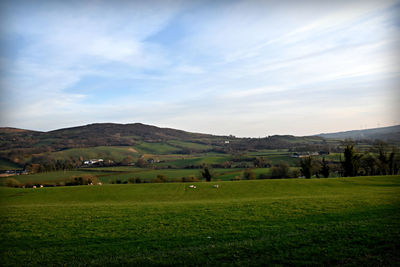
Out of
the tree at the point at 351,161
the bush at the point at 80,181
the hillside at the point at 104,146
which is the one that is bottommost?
the bush at the point at 80,181

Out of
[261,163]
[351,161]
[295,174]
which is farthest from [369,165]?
[261,163]

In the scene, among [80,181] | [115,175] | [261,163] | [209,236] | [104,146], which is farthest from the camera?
[104,146]

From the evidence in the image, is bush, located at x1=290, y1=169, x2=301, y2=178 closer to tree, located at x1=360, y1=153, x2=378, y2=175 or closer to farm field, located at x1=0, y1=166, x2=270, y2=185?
farm field, located at x1=0, y1=166, x2=270, y2=185

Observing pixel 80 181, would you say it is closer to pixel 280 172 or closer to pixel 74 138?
pixel 280 172

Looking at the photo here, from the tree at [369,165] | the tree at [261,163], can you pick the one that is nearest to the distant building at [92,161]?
the tree at [261,163]

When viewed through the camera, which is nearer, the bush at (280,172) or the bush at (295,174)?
the bush at (280,172)

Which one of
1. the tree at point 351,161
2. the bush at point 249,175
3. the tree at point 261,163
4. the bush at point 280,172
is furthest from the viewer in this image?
the tree at point 261,163

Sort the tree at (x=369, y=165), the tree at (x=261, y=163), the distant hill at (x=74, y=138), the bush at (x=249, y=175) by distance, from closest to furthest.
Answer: the tree at (x=369, y=165), the bush at (x=249, y=175), the tree at (x=261, y=163), the distant hill at (x=74, y=138)

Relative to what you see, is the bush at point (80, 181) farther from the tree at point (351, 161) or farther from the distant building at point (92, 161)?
the tree at point (351, 161)

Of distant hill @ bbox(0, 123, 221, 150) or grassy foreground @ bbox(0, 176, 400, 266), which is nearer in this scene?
grassy foreground @ bbox(0, 176, 400, 266)

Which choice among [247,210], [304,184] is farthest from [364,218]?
[304,184]

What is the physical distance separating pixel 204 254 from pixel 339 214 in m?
10.5

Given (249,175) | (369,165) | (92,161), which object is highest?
(92,161)

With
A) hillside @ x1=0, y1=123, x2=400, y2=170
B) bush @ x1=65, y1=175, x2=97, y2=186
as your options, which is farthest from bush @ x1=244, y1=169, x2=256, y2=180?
bush @ x1=65, y1=175, x2=97, y2=186
